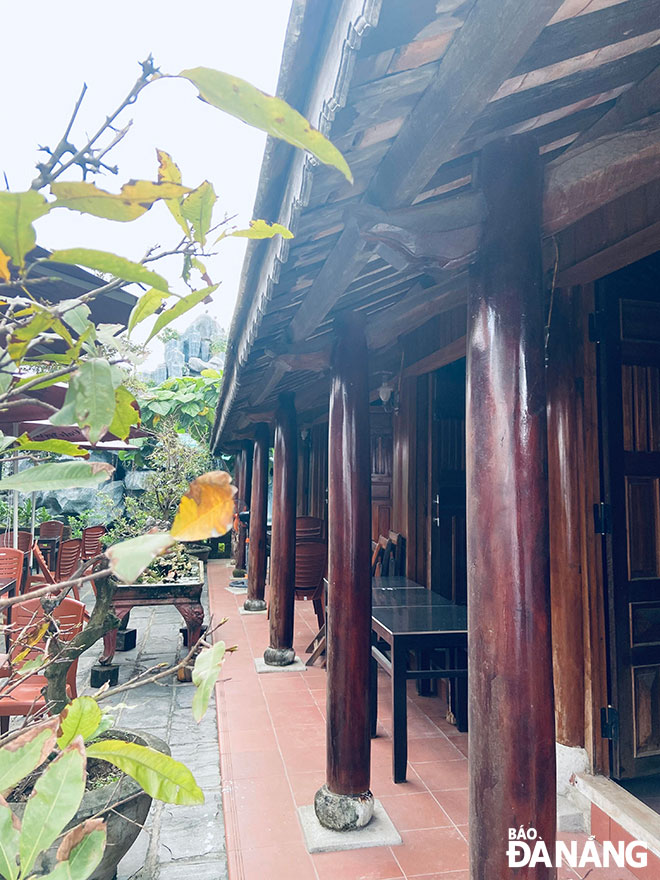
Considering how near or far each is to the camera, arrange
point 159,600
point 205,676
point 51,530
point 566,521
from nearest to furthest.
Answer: point 205,676 < point 566,521 < point 159,600 < point 51,530

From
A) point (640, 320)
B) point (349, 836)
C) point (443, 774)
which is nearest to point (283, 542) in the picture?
point (443, 774)

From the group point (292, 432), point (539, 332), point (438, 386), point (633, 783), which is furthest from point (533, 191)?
point (292, 432)

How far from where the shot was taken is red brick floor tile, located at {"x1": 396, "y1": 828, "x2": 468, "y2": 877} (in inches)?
93.0

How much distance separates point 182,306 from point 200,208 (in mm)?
107

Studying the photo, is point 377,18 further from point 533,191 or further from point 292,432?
point 292,432

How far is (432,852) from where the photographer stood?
2.46 m

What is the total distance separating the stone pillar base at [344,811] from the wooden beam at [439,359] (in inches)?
93.4

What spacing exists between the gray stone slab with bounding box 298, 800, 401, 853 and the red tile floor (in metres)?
0.03

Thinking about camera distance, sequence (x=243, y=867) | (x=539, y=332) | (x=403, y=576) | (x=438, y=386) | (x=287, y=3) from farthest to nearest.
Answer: (x=403, y=576) < (x=438, y=386) < (x=243, y=867) < (x=539, y=332) < (x=287, y=3)

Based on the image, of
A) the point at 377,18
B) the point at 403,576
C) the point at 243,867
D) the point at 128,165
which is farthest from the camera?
the point at 403,576

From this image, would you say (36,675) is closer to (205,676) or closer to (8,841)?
(8,841)

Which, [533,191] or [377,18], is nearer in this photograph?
[377,18]

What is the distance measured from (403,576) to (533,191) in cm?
391

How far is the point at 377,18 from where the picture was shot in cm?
96
